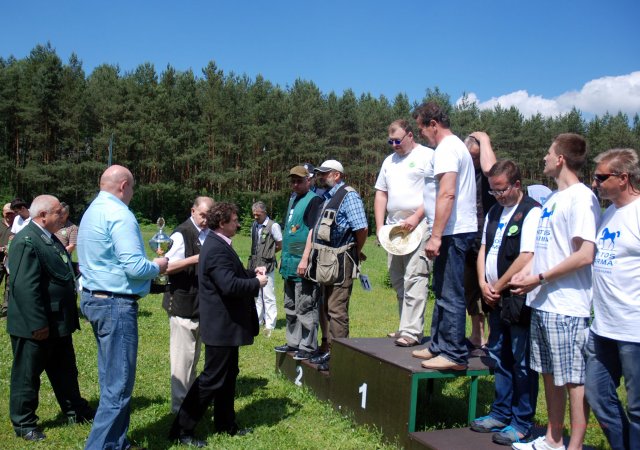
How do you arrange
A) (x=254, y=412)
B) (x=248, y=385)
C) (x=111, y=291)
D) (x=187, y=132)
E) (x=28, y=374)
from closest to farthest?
(x=111, y=291)
(x=28, y=374)
(x=254, y=412)
(x=248, y=385)
(x=187, y=132)

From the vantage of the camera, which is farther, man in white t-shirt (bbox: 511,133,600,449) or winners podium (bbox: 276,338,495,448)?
winners podium (bbox: 276,338,495,448)

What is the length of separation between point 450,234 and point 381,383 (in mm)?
1406

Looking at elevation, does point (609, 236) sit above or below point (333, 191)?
Answer: below

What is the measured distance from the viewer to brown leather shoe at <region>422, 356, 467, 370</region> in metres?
4.04

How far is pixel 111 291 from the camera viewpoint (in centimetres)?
387

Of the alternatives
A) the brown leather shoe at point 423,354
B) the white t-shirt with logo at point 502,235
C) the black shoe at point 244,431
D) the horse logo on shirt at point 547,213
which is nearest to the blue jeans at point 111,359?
the black shoe at point 244,431

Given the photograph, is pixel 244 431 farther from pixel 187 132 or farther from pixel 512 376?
pixel 187 132

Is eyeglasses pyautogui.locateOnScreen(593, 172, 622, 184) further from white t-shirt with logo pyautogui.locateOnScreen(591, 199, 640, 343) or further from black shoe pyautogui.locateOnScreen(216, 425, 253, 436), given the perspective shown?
black shoe pyautogui.locateOnScreen(216, 425, 253, 436)

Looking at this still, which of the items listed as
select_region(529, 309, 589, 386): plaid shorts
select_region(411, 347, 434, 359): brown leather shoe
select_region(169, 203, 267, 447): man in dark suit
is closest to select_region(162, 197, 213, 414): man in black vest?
select_region(169, 203, 267, 447): man in dark suit

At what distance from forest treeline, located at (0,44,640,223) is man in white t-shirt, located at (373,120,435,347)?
3528 cm

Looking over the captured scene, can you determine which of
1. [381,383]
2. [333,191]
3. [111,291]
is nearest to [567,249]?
[381,383]

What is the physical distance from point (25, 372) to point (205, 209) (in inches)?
81.8

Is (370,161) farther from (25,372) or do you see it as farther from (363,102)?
(25,372)

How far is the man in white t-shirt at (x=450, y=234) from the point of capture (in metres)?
3.92
